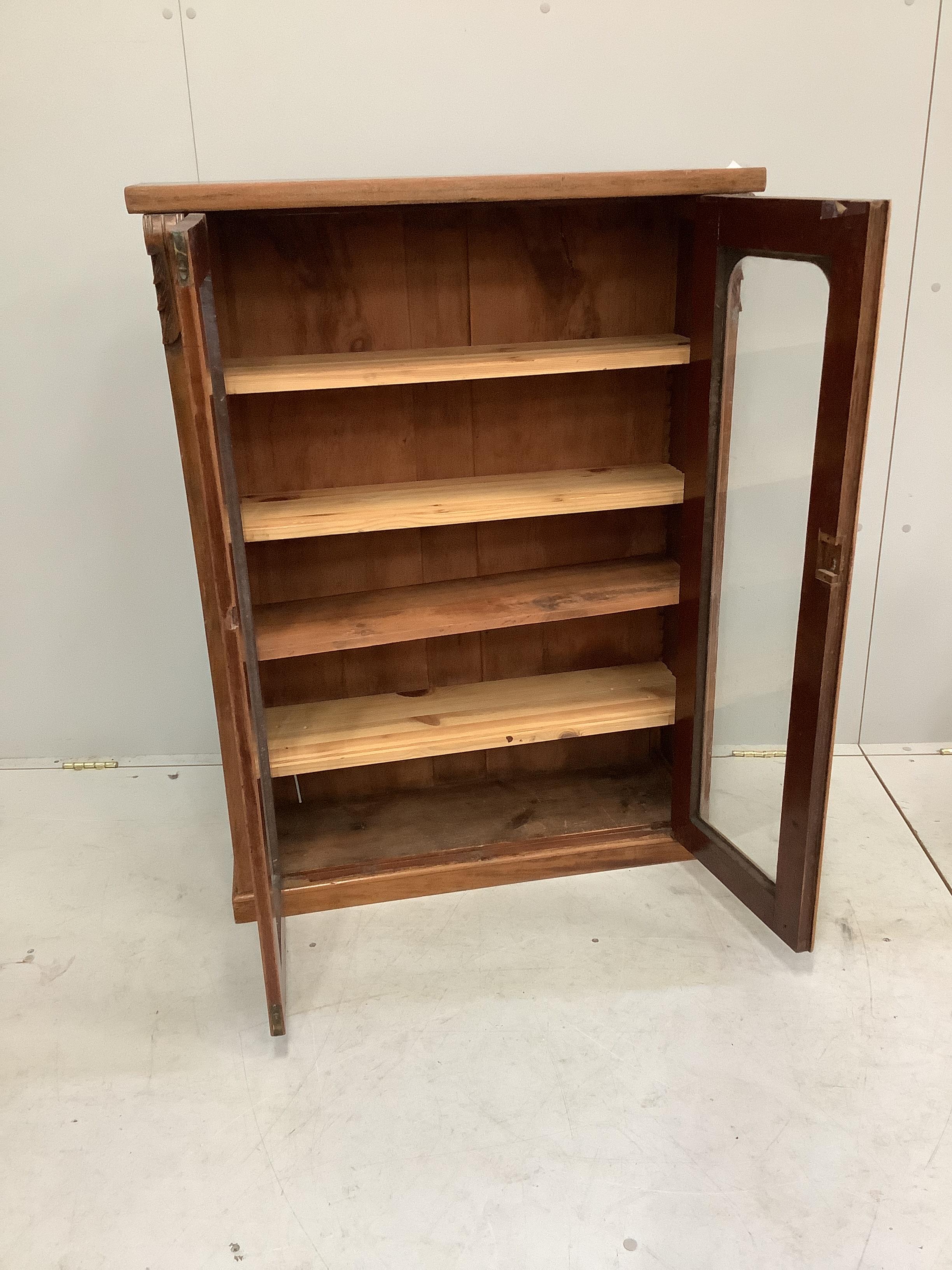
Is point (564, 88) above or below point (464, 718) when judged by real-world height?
above

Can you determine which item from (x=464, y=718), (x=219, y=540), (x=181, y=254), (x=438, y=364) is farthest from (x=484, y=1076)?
(x=181, y=254)

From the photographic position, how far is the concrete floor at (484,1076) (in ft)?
4.99

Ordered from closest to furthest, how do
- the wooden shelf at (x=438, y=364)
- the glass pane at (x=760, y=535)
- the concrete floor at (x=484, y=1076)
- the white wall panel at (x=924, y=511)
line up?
the concrete floor at (x=484, y=1076)
the glass pane at (x=760, y=535)
the wooden shelf at (x=438, y=364)
the white wall panel at (x=924, y=511)

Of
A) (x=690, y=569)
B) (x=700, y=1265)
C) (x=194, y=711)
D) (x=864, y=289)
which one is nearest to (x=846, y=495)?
(x=864, y=289)

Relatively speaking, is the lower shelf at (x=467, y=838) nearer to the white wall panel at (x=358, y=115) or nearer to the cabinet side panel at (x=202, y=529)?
the cabinet side panel at (x=202, y=529)

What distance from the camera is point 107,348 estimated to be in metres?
2.47

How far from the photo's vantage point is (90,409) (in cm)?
252

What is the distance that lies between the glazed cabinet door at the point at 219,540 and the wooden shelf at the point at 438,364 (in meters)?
0.16

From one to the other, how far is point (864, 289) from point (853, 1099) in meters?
1.37

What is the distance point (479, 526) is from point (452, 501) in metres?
0.28

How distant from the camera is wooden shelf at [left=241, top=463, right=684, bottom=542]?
2.02m

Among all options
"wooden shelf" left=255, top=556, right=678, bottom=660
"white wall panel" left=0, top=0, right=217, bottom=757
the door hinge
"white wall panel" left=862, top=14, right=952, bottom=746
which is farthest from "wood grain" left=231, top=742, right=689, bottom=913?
the door hinge

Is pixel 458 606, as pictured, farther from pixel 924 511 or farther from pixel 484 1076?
pixel 924 511

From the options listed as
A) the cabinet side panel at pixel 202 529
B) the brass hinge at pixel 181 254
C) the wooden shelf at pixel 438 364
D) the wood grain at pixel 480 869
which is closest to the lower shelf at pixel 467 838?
the wood grain at pixel 480 869
